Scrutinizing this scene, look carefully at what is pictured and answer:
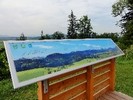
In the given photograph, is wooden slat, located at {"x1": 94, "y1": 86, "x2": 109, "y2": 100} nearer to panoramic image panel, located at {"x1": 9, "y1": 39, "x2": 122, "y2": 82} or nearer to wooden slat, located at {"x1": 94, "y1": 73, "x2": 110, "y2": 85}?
wooden slat, located at {"x1": 94, "y1": 73, "x2": 110, "y2": 85}

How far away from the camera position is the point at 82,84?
5562 millimetres

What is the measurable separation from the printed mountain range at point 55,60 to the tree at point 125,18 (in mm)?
28081

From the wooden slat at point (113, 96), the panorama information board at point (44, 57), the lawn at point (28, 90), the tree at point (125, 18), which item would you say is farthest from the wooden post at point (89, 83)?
the tree at point (125, 18)

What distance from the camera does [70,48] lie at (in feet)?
16.4

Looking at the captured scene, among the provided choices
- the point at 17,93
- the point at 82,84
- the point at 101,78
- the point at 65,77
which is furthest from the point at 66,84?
the point at 17,93

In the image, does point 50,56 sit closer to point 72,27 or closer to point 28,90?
point 28,90

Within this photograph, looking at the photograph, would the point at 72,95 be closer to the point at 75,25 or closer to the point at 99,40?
the point at 99,40

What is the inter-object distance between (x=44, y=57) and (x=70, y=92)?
1.38 m

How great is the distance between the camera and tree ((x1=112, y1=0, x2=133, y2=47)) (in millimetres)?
33406

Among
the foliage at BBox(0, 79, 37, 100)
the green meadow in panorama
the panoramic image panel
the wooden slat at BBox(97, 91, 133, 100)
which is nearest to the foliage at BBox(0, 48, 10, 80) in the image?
the foliage at BBox(0, 79, 37, 100)

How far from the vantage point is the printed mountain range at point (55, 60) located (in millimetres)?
3596

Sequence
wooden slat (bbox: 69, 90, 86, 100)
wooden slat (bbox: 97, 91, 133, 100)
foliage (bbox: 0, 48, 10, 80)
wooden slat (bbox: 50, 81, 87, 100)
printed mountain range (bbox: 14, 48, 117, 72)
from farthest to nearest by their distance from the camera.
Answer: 1. foliage (bbox: 0, 48, 10, 80)
2. wooden slat (bbox: 97, 91, 133, 100)
3. wooden slat (bbox: 69, 90, 86, 100)
4. wooden slat (bbox: 50, 81, 87, 100)
5. printed mountain range (bbox: 14, 48, 117, 72)

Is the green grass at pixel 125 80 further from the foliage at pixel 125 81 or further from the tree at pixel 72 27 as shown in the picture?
the tree at pixel 72 27

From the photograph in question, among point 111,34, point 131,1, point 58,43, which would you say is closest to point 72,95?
point 58,43
